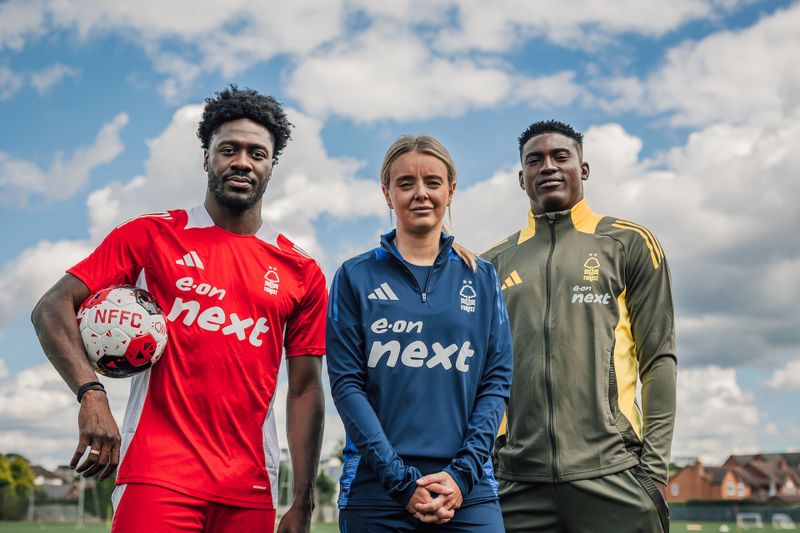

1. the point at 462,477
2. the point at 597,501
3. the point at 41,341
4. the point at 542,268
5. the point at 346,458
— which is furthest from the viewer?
the point at 542,268

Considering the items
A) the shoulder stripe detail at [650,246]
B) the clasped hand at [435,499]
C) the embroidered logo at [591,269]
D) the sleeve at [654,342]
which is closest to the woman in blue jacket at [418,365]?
the clasped hand at [435,499]

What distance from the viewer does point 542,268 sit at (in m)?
5.00

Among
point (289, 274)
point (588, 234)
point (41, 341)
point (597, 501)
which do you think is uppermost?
point (588, 234)

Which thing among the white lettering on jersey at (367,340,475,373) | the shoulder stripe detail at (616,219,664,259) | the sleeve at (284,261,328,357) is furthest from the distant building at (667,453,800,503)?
the white lettering on jersey at (367,340,475,373)

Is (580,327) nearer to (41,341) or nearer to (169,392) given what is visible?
(169,392)

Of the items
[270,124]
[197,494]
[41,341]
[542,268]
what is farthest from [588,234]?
[41,341]

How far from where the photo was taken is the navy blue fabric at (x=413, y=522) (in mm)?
3412

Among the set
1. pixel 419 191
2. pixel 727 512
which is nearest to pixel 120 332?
pixel 419 191

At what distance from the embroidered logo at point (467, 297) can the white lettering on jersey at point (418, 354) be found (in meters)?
0.19

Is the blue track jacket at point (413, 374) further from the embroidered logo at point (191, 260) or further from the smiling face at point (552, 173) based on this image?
the smiling face at point (552, 173)

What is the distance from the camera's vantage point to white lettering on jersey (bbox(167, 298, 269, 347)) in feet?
13.5

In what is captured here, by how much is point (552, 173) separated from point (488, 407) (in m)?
2.05

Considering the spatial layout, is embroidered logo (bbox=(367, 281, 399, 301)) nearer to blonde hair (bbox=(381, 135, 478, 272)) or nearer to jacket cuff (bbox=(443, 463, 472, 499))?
blonde hair (bbox=(381, 135, 478, 272))

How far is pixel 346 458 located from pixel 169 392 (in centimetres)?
98
